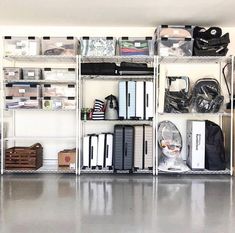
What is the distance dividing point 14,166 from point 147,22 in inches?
119

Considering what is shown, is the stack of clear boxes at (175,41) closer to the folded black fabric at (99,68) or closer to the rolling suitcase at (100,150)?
the folded black fabric at (99,68)

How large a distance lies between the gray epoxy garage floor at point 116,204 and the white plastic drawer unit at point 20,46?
72.4 inches

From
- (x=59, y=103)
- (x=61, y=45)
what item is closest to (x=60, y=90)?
(x=59, y=103)

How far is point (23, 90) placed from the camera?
192 inches

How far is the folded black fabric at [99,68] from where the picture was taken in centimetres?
483

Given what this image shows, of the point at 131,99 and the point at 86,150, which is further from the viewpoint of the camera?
→ the point at 86,150

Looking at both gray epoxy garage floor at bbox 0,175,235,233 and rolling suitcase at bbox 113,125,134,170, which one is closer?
gray epoxy garage floor at bbox 0,175,235,233

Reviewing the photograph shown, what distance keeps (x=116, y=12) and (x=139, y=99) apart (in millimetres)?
1287

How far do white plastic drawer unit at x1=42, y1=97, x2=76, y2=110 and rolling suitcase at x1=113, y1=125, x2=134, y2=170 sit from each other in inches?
30.4

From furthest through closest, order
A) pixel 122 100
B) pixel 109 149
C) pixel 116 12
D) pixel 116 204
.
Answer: pixel 109 149 → pixel 122 100 → pixel 116 12 → pixel 116 204

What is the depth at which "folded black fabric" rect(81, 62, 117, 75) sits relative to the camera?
4832mm

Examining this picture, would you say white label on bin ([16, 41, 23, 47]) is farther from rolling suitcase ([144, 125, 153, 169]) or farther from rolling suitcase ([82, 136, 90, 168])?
rolling suitcase ([144, 125, 153, 169])

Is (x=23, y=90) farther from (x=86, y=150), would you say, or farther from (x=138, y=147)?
(x=138, y=147)

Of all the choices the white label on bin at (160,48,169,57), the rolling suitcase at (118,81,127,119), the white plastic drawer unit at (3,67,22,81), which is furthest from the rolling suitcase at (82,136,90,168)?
the white label on bin at (160,48,169,57)
